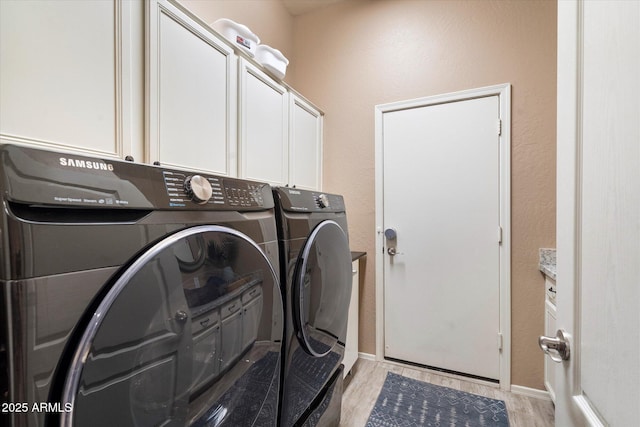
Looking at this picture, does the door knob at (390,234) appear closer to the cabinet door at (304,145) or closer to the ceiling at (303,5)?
the cabinet door at (304,145)

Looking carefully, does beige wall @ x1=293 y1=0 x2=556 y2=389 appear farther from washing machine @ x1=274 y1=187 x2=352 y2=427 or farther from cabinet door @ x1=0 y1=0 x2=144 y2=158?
cabinet door @ x1=0 y1=0 x2=144 y2=158

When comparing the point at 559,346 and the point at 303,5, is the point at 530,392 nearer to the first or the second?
the point at 559,346

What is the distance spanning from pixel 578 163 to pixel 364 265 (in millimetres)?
1939

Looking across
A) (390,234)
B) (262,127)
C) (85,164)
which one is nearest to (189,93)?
(262,127)

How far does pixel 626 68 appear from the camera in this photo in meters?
0.44

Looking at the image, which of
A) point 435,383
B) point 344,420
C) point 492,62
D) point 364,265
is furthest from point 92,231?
point 492,62

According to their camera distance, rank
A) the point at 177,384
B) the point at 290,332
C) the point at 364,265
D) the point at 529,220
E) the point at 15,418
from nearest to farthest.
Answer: the point at 15,418
the point at 177,384
the point at 290,332
the point at 529,220
the point at 364,265

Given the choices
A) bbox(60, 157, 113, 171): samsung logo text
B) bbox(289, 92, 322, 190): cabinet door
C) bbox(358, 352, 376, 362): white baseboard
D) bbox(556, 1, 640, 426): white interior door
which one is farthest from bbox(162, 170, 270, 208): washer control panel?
bbox(358, 352, 376, 362): white baseboard

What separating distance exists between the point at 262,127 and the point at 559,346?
1.66 m

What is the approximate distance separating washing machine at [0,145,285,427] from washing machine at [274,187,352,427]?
0.66ft

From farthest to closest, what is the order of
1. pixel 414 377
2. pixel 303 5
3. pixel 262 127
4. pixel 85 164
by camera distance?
pixel 303 5, pixel 414 377, pixel 262 127, pixel 85 164

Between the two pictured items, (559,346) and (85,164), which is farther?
(559,346)

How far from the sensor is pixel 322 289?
3.69ft

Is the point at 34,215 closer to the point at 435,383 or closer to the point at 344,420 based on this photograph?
the point at 344,420
